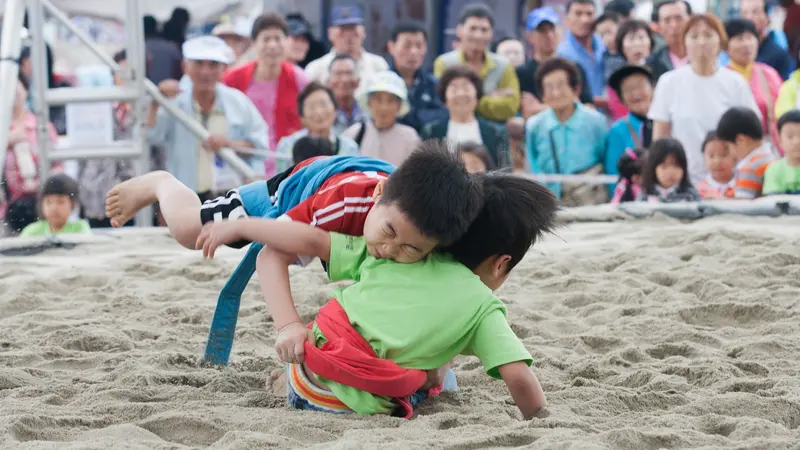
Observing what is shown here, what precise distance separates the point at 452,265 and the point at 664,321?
1.46 metres

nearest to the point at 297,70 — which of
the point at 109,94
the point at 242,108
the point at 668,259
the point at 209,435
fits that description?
the point at 242,108

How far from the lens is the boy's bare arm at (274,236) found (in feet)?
10.4

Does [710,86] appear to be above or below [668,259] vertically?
above

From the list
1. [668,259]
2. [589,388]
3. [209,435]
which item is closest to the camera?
[209,435]

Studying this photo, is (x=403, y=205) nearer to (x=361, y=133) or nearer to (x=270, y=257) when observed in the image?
(x=270, y=257)

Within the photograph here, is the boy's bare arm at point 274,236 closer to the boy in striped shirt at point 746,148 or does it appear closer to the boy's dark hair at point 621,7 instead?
the boy in striped shirt at point 746,148

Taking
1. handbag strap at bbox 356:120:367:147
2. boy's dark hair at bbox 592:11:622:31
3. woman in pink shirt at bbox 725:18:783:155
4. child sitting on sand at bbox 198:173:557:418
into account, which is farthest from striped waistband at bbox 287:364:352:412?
boy's dark hair at bbox 592:11:622:31

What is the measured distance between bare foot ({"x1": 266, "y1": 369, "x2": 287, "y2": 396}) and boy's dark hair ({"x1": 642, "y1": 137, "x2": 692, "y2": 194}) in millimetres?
4023

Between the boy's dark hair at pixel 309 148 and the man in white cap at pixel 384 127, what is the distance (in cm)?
50

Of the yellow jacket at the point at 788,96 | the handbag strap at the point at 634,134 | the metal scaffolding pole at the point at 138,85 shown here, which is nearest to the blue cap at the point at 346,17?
the metal scaffolding pole at the point at 138,85

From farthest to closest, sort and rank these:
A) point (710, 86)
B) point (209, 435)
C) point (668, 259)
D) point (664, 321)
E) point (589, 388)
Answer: point (710, 86), point (668, 259), point (664, 321), point (589, 388), point (209, 435)

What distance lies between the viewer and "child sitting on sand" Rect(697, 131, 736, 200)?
725 centimetres

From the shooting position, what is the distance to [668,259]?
5.45 metres

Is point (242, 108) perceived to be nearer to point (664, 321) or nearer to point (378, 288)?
point (664, 321)
